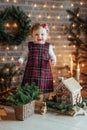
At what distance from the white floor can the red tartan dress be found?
41 cm

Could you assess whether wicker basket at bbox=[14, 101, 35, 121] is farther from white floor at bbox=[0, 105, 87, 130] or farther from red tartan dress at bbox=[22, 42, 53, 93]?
red tartan dress at bbox=[22, 42, 53, 93]

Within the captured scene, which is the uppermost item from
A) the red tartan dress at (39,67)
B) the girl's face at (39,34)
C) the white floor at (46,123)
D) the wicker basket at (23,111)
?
the girl's face at (39,34)

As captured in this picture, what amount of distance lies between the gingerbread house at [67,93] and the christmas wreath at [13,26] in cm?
90

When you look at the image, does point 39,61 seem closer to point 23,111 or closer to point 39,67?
point 39,67

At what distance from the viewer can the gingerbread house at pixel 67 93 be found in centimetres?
235

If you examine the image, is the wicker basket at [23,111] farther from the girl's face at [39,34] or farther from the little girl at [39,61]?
the girl's face at [39,34]

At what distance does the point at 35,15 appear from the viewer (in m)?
3.18

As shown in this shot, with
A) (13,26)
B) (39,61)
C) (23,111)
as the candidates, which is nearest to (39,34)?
(39,61)

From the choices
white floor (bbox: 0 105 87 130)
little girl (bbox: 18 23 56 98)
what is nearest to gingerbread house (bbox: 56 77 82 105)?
white floor (bbox: 0 105 87 130)

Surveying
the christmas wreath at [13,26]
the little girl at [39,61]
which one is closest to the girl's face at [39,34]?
the little girl at [39,61]

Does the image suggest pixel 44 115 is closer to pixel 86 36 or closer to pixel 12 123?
pixel 12 123

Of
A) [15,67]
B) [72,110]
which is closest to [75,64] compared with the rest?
[15,67]

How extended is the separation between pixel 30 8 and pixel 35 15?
9cm

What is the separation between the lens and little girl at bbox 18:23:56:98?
2656mm
